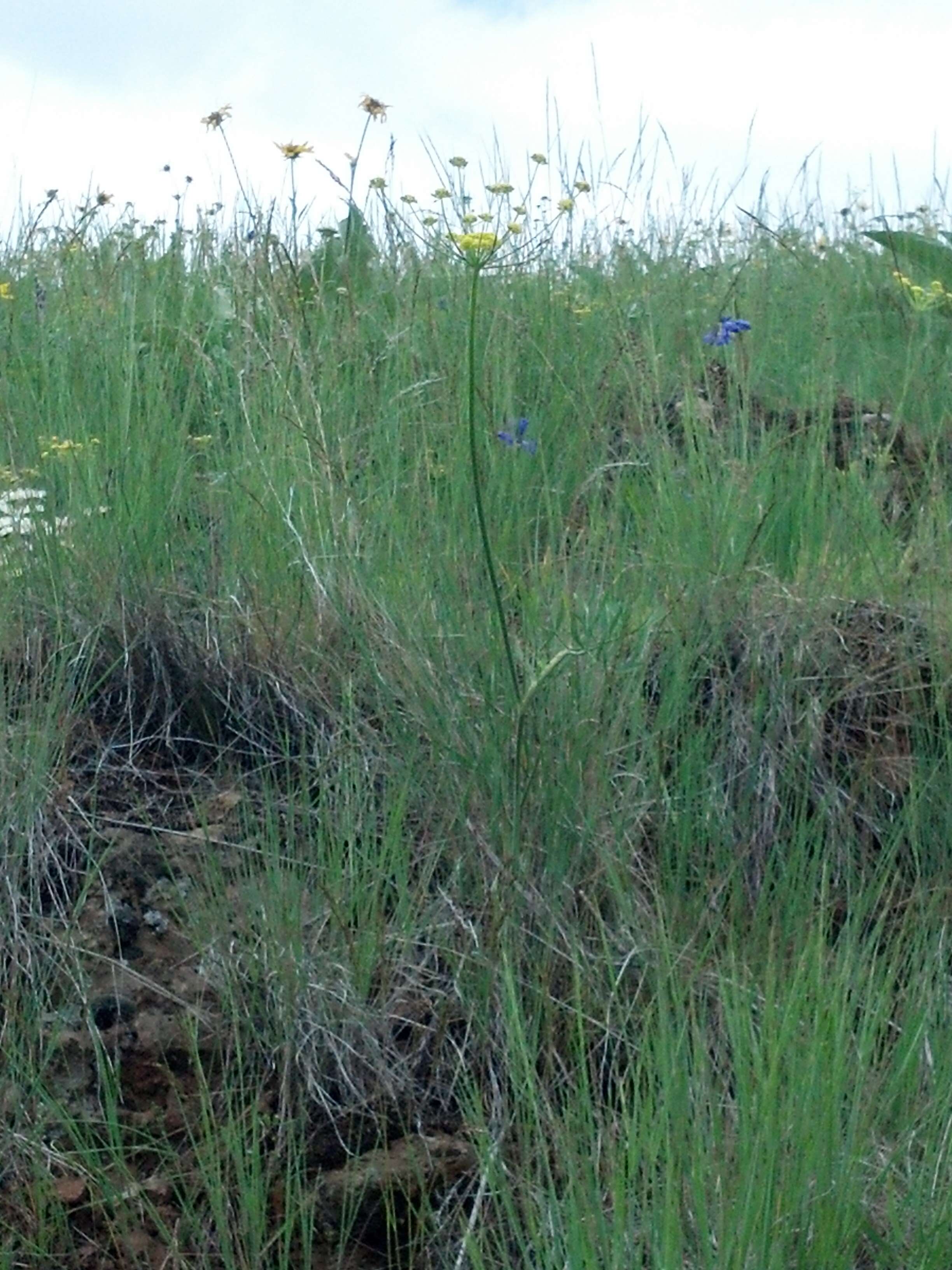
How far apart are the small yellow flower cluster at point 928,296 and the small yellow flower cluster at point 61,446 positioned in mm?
1794

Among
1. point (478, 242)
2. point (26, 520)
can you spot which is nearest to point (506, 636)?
point (478, 242)

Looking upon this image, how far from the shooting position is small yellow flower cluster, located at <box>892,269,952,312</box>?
320 cm

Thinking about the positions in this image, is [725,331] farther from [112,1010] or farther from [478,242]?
[112,1010]

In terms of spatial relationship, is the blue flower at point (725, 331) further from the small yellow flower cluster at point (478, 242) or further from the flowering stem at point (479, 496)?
the small yellow flower cluster at point (478, 242)

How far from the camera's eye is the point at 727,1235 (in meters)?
1.22

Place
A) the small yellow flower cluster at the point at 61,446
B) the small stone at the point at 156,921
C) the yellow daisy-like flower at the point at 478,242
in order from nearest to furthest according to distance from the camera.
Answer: the yellow daisy-like flower at the point at 478,242 < the small stone at the point at 156,921 < the small yellow flower cluster at the point at 61,446

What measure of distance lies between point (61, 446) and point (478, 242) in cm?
116

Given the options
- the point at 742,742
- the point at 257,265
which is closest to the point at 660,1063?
the point at 742,742

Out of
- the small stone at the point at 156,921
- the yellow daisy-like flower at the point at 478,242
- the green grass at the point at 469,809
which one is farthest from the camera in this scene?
the small stone at the point at 156,921

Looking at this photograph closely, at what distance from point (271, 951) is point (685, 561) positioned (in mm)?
959

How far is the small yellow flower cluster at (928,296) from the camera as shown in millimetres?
3203

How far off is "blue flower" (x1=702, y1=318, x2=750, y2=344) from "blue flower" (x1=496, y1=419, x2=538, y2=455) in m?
0.52

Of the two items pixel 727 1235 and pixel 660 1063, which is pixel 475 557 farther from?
pixel 727 1235

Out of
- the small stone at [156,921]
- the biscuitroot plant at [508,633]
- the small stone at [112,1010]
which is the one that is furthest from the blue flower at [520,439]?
the small stone at [112,1010]
